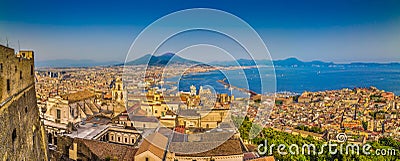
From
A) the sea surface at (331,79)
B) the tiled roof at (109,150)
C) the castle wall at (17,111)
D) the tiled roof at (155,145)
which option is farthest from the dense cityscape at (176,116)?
the sea surface at (331,79)

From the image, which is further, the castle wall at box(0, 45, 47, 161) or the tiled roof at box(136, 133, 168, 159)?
the tiled roof at box(136, 133, 168, 159)

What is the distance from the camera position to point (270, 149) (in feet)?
44.2

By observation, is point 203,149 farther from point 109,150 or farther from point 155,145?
point 109,150

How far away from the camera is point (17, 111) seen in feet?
18.8

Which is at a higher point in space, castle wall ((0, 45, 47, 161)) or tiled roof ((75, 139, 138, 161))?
castle wall ((0, 45, 47, 161))

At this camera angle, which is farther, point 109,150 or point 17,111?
point 109,150

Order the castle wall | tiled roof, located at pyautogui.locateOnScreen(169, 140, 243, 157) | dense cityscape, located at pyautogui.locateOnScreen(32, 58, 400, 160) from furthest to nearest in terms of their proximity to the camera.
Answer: dense cityscape, located at pyautogui.locateOnScreen(32, 58, 400, 160)
tiled roof, located at pyautogui.locateOnScreen(169, 140, 243, 157)
the castle wall

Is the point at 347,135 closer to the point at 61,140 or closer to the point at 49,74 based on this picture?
the point at 61,140

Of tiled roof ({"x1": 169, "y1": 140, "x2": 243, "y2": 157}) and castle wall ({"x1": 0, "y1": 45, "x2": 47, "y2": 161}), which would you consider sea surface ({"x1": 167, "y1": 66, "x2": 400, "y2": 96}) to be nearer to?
tiled roof ({"x1": 169, "y1": 140, "x2": 243, "y2": 157})

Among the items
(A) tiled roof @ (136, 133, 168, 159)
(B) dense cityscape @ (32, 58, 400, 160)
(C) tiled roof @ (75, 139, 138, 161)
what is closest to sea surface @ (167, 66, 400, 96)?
(B) dense cityscape @ (32, 58, 400, 160)

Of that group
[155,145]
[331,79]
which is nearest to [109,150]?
[155,145]

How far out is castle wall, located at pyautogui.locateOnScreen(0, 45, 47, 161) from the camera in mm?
4793

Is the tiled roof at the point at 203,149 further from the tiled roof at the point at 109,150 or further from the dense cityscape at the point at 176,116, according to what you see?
the tiled roof at the point at 109,150

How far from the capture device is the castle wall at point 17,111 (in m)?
4.79
